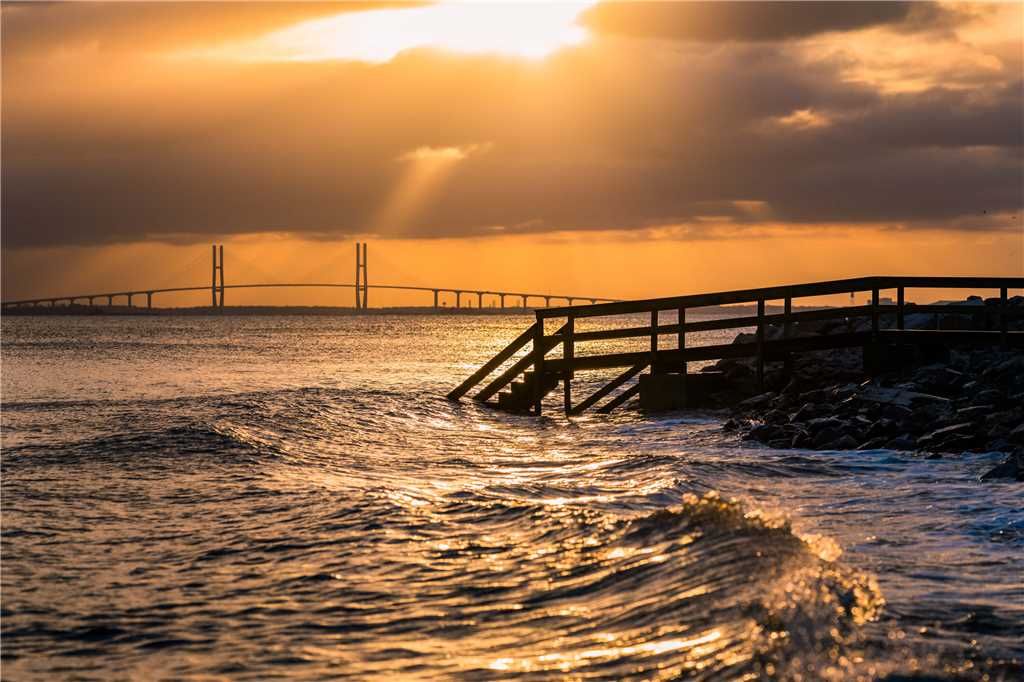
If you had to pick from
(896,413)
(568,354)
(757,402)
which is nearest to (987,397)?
(896,413)

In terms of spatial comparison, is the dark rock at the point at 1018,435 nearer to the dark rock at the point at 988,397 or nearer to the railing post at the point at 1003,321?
the dark rock at the point at 988,397

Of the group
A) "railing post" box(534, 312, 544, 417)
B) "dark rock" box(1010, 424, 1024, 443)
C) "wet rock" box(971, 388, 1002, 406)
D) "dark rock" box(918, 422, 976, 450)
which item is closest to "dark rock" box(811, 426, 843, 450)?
"dark rock" box(918, 422, 976, 450)

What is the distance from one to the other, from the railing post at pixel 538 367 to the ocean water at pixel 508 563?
20.3 feet

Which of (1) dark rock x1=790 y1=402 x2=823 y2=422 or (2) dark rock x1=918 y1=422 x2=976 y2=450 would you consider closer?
(2) dark rock x1=918 y1=422 x2=976 y2=450

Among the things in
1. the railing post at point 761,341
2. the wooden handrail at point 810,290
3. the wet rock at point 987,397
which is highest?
the wooden handrail at point 810,290

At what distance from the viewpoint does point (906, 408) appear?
17.3 m

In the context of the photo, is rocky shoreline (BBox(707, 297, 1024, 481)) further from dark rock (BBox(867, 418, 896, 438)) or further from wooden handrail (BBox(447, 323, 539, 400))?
wooden handrail (BBox(447, 323, 539, 400))

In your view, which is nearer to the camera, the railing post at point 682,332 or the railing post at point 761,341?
the railing post at point 761,341

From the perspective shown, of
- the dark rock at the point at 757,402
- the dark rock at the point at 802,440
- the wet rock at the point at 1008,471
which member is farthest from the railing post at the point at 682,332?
the wet rock at the point at 1008,471

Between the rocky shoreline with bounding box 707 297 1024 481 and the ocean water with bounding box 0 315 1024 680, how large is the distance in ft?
2.58

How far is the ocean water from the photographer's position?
23.2ft

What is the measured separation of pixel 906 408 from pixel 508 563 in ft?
31.9

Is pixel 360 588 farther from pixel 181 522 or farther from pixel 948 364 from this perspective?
pixel 948 364

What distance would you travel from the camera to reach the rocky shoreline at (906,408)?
609 inches
